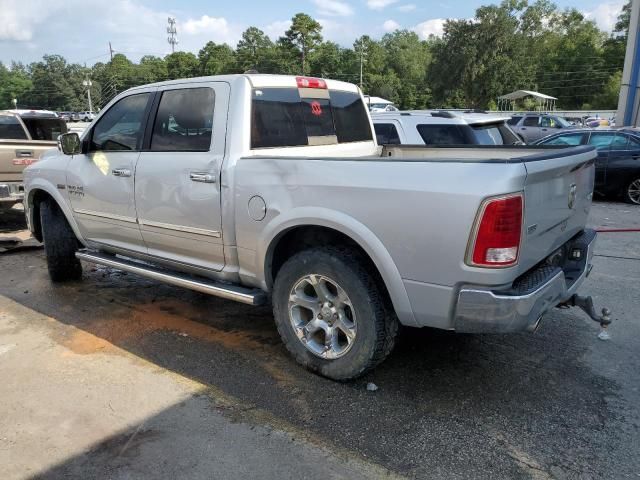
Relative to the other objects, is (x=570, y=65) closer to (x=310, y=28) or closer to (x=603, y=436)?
(x=310, y=28)

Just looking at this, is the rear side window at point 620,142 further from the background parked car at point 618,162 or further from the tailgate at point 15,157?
the tailgate at point 15,157

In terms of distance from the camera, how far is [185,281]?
4.07 metres

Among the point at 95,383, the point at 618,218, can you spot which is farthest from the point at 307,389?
the point at 618,218

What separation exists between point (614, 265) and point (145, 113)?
17.6 feet

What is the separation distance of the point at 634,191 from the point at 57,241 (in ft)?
35.1

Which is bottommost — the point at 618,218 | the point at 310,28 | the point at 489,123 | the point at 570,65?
the point at 618,218

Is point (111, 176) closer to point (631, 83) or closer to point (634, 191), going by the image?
point (634, 191)

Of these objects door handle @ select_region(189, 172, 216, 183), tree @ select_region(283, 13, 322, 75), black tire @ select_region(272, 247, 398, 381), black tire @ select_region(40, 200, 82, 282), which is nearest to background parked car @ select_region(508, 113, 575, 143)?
black tire @ select_region(40, 200, 82, 282)

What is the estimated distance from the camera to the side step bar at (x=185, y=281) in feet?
12.2

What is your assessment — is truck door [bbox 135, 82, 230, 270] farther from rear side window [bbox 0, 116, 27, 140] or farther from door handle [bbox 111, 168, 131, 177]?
rear side window [bbox 0, 116, 27, 140]

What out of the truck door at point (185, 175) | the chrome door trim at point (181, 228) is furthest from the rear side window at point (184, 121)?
the chrome door trim at point (181, 228)

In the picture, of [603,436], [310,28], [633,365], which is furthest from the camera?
[310,28]

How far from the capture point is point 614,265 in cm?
614

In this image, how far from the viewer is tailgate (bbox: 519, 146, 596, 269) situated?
109 inches
